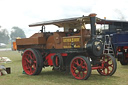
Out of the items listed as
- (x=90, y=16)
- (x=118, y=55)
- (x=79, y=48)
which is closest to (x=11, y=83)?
(x=79, y=48)

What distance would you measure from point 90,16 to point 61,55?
183 cm

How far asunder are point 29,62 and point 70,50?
6.62 feet

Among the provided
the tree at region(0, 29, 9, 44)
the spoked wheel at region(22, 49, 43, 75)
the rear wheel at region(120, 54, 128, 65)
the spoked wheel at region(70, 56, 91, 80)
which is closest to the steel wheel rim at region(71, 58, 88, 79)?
the spoked wheel at region(70, 56, 91, 80)

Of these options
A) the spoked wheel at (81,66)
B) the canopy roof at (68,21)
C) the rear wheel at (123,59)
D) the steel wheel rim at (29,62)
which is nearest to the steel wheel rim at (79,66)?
the spoked wheel at (81,66)

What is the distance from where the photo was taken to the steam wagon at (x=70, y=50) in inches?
285

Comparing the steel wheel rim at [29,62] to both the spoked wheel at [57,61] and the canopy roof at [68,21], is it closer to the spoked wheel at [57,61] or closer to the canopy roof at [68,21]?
the spoked wheel at [57,61]

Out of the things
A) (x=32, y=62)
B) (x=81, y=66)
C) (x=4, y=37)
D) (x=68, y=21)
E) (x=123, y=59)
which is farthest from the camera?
(x=4, y=37)

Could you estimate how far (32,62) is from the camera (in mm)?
8469

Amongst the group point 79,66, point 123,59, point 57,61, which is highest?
point 57,61

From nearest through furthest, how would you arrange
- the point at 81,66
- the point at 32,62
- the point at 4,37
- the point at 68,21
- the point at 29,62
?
the point at 81,66 < the point at 68,21 < the point at 32,62 < the point at 29,62 < the point at 4,37

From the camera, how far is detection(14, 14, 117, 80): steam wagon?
285 inches

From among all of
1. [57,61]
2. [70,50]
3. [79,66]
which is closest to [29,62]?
[57,61]

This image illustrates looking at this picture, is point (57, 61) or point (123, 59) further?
point (123, 59)

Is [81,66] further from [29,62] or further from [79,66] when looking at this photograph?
[29,62]
